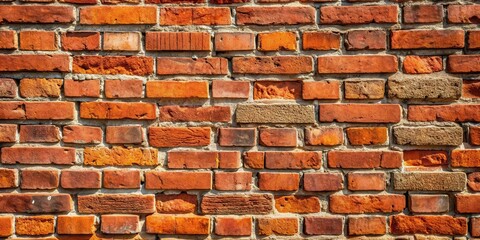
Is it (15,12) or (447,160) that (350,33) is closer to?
(447,160)

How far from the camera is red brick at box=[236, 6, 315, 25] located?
1402 mm

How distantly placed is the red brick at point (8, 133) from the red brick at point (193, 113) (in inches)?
21.1

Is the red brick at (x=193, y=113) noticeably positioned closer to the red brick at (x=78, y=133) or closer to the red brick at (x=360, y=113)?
the red brick at (x=78, y=133)

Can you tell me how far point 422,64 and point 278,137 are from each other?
0.59m

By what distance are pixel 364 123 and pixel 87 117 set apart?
1.01 meters

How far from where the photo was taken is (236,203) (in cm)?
141

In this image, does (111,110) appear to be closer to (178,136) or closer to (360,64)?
(178,136)

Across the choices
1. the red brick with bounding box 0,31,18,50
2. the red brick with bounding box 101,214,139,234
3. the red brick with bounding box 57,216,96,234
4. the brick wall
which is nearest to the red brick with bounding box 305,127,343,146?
the brick wall

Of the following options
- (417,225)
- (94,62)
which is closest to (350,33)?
(417,225)

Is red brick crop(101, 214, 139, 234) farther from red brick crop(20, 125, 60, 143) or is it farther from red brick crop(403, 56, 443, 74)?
red brick crop(403, 56, 443, 74)

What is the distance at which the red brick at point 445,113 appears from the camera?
1396 millimetres

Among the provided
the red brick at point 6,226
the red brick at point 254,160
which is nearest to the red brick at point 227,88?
the red brick at point 254,160

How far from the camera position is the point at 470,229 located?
1.41 meters

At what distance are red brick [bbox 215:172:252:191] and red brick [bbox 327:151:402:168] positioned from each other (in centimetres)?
32
